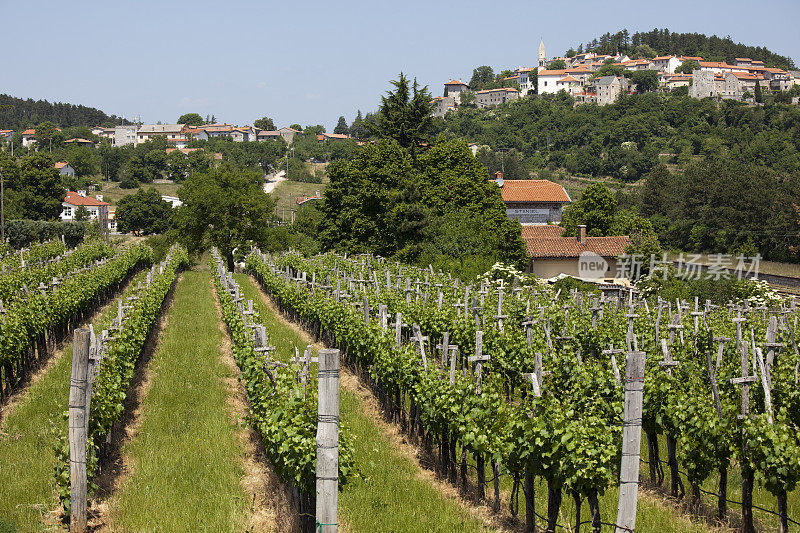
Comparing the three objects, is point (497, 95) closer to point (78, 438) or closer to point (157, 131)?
point (157, 131)

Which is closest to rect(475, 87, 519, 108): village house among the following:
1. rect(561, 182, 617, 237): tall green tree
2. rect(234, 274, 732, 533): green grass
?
rect(561, 182, 617, 237): tall green tree

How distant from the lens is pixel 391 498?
28.5ft

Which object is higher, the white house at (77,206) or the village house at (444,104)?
the village house at (444,104)

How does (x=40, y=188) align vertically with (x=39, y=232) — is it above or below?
above

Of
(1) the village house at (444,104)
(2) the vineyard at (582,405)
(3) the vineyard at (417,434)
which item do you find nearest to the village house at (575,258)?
(2) the vineyard at (582,405)

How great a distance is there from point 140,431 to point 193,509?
3.31 m

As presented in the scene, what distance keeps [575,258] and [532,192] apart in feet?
65.9

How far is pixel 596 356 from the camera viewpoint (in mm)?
14812

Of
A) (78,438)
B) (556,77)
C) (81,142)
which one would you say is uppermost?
(556,77)

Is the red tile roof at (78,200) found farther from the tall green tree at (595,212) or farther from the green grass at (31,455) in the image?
the green grass at (31,455)

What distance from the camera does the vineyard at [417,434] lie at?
7340 millimetres

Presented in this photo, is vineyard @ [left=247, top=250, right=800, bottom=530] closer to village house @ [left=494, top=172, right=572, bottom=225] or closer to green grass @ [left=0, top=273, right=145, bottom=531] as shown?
green grass @ [left=0, top=273, right=145, bottom=531]

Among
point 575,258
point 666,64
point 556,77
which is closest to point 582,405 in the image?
point 575,258

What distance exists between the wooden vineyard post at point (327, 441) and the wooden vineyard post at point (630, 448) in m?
2.50
